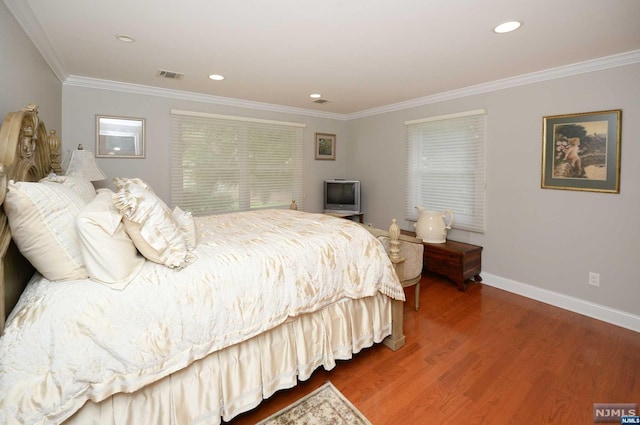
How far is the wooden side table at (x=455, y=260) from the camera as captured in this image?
361 centimetres

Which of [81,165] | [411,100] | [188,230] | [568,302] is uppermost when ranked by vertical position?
[411,100]

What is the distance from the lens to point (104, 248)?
132 centimetres

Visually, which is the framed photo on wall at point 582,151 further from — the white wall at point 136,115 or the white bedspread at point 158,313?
the white wall at point 136,115

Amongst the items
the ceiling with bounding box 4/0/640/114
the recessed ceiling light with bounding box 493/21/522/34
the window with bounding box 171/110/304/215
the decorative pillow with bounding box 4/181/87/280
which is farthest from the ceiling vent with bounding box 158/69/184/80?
the recessed ceiling light with bounding box 493/21/522/34

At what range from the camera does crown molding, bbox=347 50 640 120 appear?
2752mm

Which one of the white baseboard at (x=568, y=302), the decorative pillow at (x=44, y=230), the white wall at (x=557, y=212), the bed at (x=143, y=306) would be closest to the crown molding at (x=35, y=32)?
the bed at (x=143, y=306)

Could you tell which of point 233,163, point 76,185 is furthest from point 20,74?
point 233,163

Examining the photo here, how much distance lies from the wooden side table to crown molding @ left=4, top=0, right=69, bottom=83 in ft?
13.7

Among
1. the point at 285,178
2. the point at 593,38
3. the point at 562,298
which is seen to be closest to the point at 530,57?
the point at 593,38

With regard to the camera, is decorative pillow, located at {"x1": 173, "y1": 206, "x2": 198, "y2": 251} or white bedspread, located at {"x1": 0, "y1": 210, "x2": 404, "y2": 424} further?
decorative pillow, located at {"x1": 173, "y1": 206, "x2": 198, "y2": 251}

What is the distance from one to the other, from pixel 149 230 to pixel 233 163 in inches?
126

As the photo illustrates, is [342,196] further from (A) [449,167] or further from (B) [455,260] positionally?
(B) [455,260]

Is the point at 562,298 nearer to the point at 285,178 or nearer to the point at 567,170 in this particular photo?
the point at 567,170

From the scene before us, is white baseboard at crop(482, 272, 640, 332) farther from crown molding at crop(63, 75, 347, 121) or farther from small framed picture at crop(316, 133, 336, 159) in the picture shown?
crown molding at crop(63, 75, 347, 121)
